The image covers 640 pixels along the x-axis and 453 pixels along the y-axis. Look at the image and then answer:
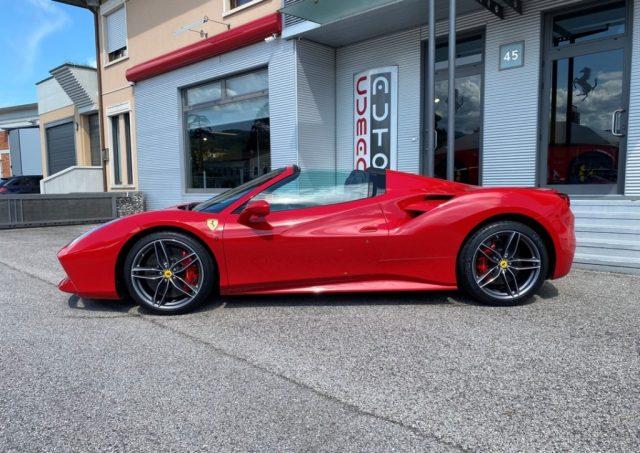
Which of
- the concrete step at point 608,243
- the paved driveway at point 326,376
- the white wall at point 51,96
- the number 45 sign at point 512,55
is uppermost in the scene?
the white wall at point 51,96

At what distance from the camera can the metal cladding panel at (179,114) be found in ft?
28.9

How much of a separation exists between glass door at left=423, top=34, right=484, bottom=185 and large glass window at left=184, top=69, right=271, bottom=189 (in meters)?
3.52

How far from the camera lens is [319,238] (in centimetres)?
350

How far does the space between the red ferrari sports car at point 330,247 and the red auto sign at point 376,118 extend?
→ 4.87 m

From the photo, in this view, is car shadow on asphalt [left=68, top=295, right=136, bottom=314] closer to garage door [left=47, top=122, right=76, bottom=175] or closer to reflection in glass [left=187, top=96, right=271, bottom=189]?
reflection in glass [left=187, top=96, right=271, bottom=189]

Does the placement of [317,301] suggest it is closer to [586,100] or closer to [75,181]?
[586,100]

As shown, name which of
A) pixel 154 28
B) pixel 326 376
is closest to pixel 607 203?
pixel 326 376

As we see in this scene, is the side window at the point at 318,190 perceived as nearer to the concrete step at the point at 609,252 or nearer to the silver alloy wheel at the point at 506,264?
the silver alloy wheel at the point at 506,264

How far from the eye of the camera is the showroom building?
6.20 meters

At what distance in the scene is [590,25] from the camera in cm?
639

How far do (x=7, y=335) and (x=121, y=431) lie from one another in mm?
1806

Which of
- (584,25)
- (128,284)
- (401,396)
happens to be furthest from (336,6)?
(401,396)

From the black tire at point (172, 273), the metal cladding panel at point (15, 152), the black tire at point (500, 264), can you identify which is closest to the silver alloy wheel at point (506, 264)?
the black tire at point (500, 264)

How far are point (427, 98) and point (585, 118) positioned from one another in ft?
8.00
